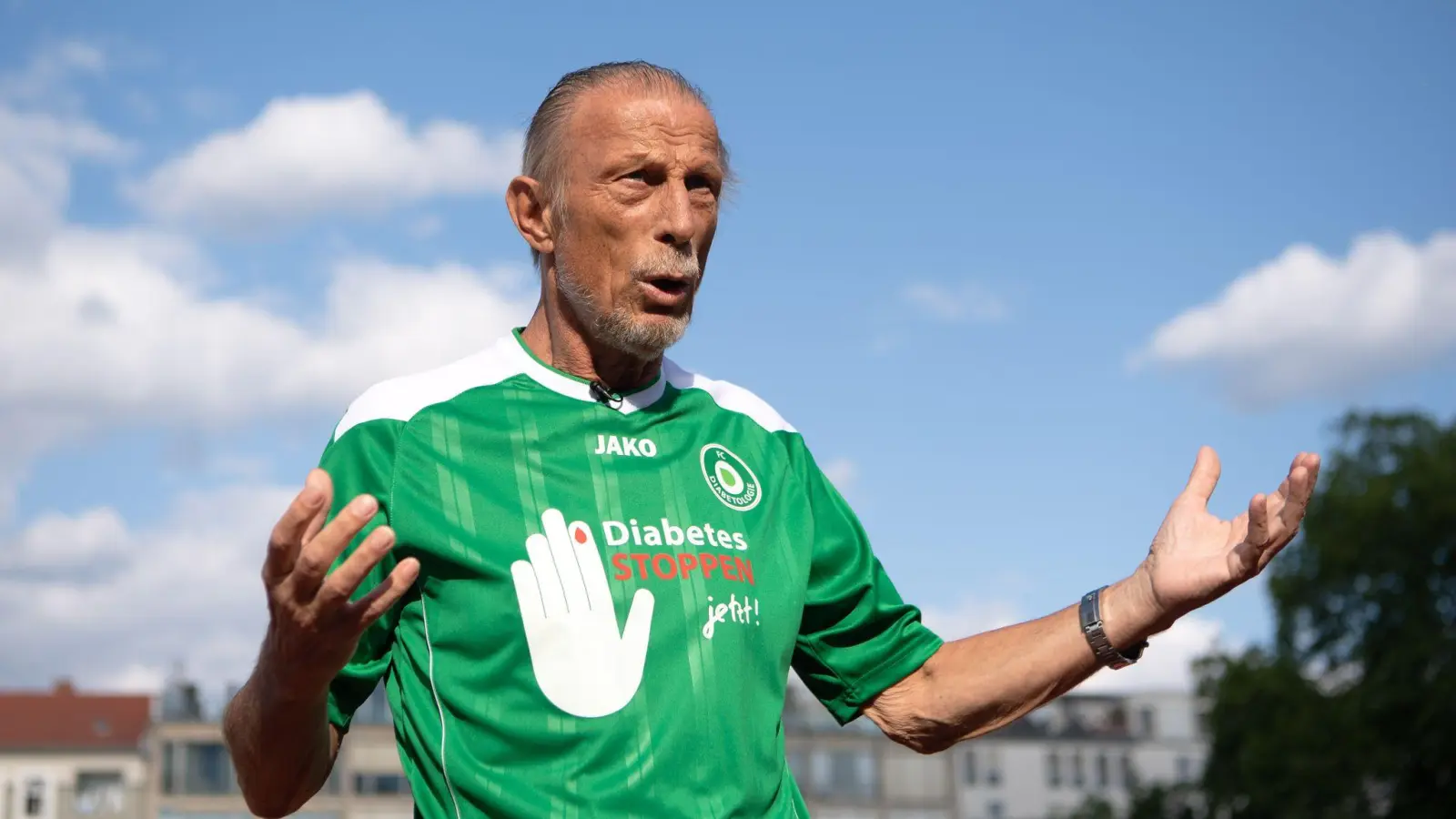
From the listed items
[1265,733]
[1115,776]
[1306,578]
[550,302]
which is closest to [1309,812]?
[1265,733]

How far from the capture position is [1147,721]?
11400 centimetres

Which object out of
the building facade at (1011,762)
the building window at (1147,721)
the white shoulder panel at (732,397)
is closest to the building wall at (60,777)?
the building facade at (1011,762)

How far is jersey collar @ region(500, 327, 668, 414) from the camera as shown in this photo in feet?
13.9

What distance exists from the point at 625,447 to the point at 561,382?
0.77 ft

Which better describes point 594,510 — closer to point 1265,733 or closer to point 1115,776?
point 1265,733

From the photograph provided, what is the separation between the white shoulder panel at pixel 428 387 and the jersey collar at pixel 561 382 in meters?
0.01

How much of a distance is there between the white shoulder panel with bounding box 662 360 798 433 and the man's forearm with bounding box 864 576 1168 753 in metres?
0.73

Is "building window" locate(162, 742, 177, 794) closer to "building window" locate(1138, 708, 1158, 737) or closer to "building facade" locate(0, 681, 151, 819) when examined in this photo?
"building facade" locate(0, 681, 151, 819)

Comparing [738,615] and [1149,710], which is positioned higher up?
[1149,710]

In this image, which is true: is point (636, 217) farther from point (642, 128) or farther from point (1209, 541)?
point (1209, 541)

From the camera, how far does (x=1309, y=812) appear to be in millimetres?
44562

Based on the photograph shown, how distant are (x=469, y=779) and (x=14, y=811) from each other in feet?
313

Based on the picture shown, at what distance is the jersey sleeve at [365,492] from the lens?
12.6 feet

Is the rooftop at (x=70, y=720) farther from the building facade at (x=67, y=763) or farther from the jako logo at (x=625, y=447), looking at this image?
the jako logo at (x=625, y=447)
